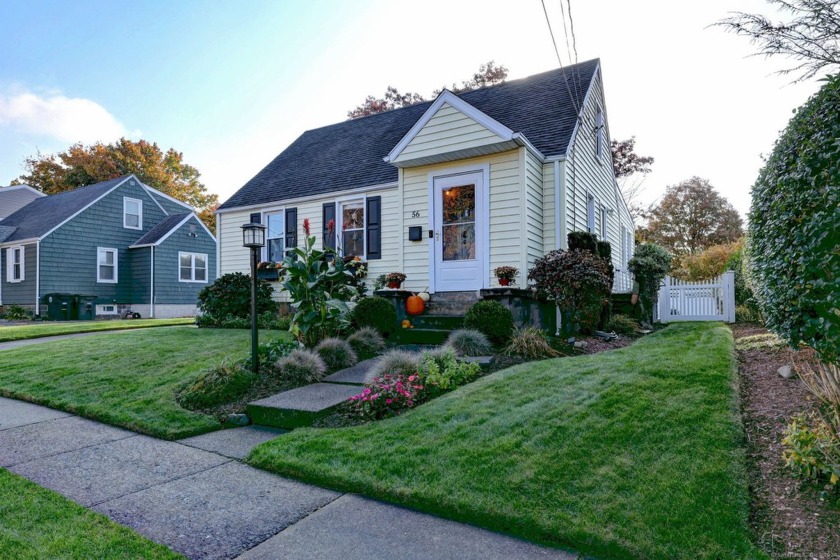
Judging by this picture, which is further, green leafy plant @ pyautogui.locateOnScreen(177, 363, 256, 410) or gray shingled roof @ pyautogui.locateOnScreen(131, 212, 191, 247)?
gray shingled roof @ pyautogui.locateOnScreen(131, 212, 191, 247)

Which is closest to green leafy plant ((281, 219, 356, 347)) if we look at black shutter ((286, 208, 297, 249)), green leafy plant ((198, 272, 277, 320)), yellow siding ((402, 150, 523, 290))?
yellow siding ((402, 150, 523, 290))

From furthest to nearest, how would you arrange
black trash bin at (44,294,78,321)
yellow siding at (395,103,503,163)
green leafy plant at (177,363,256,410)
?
1. black trash bin at (44,294,78,321)
2. yellow siding at (395,103,503,163)
3. green leafy plant at (177,363,256,410)

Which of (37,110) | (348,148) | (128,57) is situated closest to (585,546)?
(348,148)

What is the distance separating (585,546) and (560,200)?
780 cm

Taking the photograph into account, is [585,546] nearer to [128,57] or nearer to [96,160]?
[128,57]

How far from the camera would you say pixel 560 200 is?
9.29 meters

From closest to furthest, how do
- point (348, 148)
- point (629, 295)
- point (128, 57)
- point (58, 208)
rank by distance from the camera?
point (629, 295)
point (128, 57)
point (348, 148)
point (58, 208)

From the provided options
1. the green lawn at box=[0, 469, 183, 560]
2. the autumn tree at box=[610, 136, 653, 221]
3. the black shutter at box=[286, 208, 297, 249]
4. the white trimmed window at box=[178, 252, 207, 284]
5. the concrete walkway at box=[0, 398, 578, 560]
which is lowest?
the concrete walkway at box=[0, 398, 578, 560]

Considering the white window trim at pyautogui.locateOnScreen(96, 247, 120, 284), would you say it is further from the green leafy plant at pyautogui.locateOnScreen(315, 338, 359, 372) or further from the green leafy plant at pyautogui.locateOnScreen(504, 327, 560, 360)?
the green leafy plant at pyautogui.locateOnScreen(504, 327, 560, 360)

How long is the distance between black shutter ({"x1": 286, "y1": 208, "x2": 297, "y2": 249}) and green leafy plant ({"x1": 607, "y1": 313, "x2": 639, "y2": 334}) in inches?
306

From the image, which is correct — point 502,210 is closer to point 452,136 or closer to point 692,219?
point 452,136

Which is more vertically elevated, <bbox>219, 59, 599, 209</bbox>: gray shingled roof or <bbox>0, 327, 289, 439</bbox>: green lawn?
<bbox>219, 59, 599, 209</bbox>: gray shingled roof

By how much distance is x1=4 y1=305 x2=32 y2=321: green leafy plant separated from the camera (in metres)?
17.9

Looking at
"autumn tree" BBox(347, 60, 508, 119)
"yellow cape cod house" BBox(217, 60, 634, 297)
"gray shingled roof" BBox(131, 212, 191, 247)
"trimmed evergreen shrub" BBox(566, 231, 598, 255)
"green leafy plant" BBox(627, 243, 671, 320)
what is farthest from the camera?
"autumn tree" BBox(347, 60, 508, 119)
